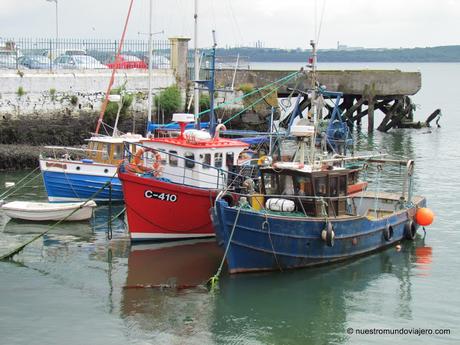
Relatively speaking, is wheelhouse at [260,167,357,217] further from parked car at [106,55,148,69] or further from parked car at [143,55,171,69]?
parked car at [143,55,171,69]

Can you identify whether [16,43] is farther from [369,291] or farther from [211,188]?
[369,291]

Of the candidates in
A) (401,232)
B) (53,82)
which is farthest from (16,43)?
(401,232)

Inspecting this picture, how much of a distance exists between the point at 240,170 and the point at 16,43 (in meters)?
18.7

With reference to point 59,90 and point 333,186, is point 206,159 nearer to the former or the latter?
point 333,186

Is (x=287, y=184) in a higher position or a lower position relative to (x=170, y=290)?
higher

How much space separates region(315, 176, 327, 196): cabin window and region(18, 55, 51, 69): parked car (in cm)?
2101

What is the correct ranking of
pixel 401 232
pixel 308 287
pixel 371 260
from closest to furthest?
pixel 308 287 < pixel 371 260 < pixel 401 232

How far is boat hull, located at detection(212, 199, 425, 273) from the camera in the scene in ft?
56.3

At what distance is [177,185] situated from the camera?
19.7 metres

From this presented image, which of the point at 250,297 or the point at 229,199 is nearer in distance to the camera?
the point at 250,297

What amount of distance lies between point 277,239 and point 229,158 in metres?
4.12

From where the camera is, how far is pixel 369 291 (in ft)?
56.7

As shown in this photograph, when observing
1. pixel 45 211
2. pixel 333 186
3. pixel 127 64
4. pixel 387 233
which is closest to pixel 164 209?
pixel 45 211

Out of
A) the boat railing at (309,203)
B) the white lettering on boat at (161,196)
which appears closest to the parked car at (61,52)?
the white lettering on boat at (161,196)
